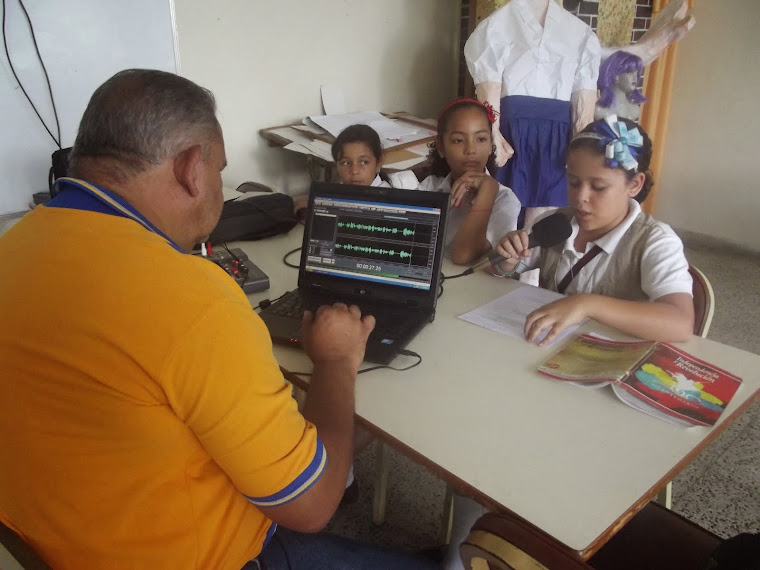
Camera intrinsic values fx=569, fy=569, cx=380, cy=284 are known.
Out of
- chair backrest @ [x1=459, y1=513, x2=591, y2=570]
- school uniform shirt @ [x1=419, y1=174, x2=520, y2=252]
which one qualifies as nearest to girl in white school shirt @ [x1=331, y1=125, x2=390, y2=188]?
school uniform shirt @ [x1=419, y1=174, x2=520, y2=252]

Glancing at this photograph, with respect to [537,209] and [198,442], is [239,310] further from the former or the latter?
[537,209]

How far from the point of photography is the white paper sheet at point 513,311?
3.85 feet

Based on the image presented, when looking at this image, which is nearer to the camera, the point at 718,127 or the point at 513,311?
the point at 513,311

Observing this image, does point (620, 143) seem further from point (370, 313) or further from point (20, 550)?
point (20, 550)

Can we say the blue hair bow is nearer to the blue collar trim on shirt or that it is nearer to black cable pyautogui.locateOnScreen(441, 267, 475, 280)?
black cable pyautogui.locateOnScreen(441, 267, 475, 280)

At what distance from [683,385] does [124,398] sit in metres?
0.86

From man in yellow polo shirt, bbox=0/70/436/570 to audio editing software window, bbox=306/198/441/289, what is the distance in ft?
1.80

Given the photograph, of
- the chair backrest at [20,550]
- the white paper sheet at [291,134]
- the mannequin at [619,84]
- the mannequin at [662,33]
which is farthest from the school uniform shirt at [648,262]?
the mannequin at [662,33]

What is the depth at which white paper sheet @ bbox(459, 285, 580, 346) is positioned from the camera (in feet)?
3.85

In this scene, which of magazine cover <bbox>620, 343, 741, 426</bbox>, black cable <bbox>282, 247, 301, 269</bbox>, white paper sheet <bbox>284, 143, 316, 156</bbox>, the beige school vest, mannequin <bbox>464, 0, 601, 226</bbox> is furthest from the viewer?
mannequin <bbox>464, 0, 601, 226</bbox>

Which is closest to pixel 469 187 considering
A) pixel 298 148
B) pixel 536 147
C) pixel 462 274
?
pixel 462 274

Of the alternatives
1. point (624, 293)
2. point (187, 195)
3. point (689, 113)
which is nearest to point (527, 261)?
point (624, 293)

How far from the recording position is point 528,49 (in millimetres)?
2645

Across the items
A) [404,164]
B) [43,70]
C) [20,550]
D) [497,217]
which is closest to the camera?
[20,550]
